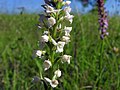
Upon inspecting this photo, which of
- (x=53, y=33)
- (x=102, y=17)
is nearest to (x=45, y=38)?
(x=53, y=33)

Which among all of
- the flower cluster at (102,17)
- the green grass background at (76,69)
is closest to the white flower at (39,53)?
the green grass background at (76,69)

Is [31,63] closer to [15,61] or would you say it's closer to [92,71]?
[15,61]

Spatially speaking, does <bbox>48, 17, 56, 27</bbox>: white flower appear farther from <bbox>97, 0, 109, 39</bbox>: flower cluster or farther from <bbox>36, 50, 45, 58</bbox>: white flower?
<bbox>97, 0, 109, 39</bbox>: flower cluster

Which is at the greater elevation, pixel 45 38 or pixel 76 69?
pixel 45 38

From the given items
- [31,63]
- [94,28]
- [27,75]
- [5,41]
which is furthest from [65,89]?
[94,28]

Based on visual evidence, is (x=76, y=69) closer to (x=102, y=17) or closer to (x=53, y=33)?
(x=102, y=17)

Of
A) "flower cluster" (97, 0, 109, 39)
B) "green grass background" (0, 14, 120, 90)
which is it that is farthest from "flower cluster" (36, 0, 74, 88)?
"flower cluster" (97, 0, 109, 39)

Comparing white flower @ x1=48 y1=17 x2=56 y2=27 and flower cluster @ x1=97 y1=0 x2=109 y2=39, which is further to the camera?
flower cluster @ x1=97 y1=0 x2=109 y2=39

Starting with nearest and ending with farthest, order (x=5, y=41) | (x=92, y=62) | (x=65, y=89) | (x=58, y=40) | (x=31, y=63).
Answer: (x=58, y=40), (x=65, y=89), (x=92, y=62), (x=31, y=63), (x=5, y=41)

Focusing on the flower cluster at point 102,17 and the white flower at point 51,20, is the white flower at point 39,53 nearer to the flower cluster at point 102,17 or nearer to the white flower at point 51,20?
the white flower at point 51,20

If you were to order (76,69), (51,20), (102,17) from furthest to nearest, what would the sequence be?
1. (76,69)
2. (102,17)
3. (51,20)

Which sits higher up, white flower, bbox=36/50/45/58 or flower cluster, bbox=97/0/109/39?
flower cluster, bbox=97/0/109/39
